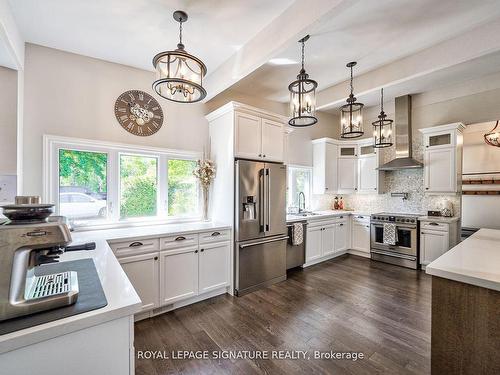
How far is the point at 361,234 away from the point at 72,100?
17.0ft

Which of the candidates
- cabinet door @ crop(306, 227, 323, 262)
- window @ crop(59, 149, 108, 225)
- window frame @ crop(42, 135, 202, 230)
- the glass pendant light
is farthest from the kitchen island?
window @ crop(59, 149, 108, 225)

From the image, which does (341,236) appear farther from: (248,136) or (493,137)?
(493,137)

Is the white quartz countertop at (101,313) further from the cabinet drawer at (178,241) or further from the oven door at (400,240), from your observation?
the oven door at (400,240)

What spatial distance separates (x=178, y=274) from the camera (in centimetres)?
263

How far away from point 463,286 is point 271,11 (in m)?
2.59

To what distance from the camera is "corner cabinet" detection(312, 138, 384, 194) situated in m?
4.79

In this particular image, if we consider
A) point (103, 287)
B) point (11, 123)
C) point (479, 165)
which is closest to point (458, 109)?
point (479, 165)

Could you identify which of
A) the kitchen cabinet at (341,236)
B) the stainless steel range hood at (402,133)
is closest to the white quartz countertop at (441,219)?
the stainless steel range hood at (402,133)

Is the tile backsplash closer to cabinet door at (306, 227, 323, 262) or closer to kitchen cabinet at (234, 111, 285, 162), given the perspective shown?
cabinet door at (306, 227, 323, 262)

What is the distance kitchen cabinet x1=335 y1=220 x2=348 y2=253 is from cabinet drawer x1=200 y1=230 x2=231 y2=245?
2575mm

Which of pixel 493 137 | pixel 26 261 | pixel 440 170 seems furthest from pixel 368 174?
pixel 26 261

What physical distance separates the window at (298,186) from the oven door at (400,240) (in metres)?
1.39

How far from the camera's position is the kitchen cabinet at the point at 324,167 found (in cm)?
485

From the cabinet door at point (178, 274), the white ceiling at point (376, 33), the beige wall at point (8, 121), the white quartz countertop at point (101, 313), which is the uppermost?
the white ceiling at point (376, 33)
